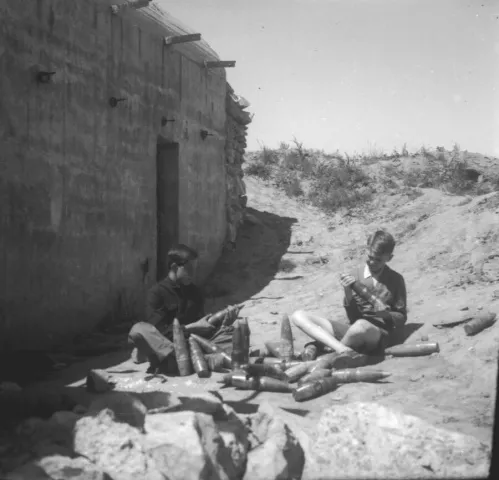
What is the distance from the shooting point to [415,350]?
6.07 meters

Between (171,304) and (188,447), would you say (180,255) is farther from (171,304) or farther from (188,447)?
(188,447)

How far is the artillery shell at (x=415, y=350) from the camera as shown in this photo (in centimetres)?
604

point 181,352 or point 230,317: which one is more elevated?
point 230,317

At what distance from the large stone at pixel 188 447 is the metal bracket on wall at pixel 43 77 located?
496 centimetres

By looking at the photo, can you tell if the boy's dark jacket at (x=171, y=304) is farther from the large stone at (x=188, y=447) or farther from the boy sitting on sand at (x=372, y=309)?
the large stone at (x=188, y=447)

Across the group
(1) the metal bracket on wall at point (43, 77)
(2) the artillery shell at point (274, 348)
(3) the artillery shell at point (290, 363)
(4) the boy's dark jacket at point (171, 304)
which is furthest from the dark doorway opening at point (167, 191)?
(3) the artillery shell at point (290, 363)

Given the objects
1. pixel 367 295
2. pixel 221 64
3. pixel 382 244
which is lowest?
pixel 367 295

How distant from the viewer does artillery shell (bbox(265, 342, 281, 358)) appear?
653cm

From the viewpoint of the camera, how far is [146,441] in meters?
3.56

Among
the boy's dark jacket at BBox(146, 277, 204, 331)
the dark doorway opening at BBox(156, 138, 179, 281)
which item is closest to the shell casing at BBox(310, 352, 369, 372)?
the boy's dark jacket at BBox(146, 277, 204, 331)

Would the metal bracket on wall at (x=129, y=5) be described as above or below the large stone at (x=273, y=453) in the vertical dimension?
above

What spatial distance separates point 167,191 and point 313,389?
20.9 feet

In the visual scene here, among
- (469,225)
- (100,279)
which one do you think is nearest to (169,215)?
→ (100,279)

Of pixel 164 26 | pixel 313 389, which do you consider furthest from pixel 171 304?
pixel 164 26
